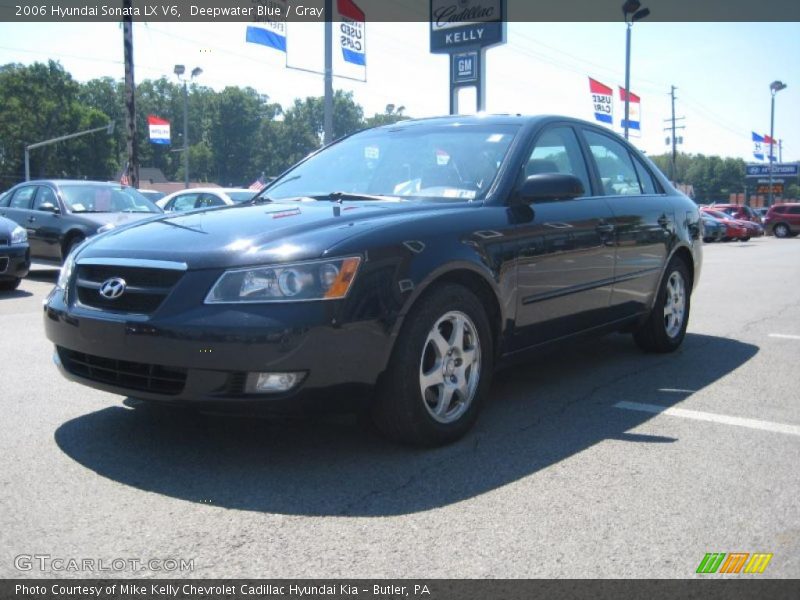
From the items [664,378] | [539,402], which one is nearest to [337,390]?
[539,402]

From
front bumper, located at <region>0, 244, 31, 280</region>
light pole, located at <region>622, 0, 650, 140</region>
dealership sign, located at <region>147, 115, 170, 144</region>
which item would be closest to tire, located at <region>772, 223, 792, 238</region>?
light pole, located at <region>622, 0, 650, 140</region>

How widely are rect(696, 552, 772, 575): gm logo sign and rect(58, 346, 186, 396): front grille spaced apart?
79.4 inches

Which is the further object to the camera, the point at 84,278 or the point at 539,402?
the point at 539,402

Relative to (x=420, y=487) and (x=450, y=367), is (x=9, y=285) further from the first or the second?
(x=420, y=487)

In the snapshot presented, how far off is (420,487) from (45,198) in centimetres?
1051

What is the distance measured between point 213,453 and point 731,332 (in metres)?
5.44

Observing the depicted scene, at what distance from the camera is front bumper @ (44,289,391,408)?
308 cm

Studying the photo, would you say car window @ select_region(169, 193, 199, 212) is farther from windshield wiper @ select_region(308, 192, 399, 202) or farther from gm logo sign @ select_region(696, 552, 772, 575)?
gm logo sign @ select_region(696, 552, 772, 575)

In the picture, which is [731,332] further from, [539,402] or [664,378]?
[539,402]

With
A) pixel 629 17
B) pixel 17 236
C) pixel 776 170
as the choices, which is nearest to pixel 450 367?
pixel 17 236

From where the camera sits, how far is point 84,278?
140 inches

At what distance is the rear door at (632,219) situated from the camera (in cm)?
519

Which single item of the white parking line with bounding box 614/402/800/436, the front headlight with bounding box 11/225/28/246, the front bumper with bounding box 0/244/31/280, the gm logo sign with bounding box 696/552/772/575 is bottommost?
the gm logo sign with bounding box 696/552/772/575

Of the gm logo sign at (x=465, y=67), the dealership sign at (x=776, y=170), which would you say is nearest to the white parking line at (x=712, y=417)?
the gm logo sign at (x=465, y=67)
